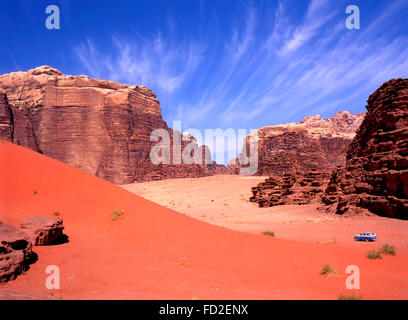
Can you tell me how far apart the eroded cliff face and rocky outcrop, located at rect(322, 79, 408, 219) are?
49.1 metres

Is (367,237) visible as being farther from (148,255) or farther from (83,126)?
(83,126)

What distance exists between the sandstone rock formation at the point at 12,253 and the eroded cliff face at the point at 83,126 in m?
56.6

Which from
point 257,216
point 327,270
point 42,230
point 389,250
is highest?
point 42,230

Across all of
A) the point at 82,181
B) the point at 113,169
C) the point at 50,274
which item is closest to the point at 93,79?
the point at 113,169

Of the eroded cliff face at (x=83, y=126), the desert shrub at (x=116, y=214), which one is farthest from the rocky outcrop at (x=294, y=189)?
the eroded cliff face at (x=83, y=126)

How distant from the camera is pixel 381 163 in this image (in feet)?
60.2

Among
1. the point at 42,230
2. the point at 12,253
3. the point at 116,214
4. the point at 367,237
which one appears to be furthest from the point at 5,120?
the point at 367,237

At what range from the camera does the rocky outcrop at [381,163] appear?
55.2 ft

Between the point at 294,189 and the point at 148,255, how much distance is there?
27.7m

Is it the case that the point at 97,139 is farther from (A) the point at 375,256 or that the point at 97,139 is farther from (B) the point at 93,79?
(A) the point at 375,256

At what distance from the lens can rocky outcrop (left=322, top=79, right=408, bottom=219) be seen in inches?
662

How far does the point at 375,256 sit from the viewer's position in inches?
317
